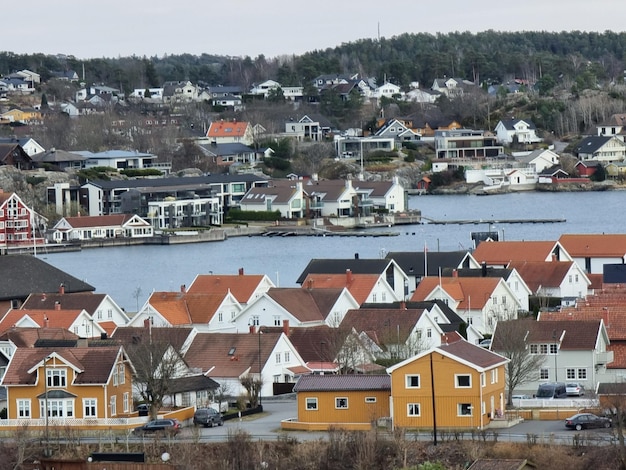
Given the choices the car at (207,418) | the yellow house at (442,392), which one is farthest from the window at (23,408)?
the yellow house at (442,392)

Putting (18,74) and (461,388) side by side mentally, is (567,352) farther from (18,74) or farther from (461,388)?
(18,74)

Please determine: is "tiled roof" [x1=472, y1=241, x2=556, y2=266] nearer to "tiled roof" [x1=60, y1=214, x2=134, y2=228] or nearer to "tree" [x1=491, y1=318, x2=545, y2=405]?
"tree" [x1=491, y1=318, x2=545, y2=405]

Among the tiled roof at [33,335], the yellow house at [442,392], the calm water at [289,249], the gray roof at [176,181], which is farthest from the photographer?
the gray roof at [176,181]

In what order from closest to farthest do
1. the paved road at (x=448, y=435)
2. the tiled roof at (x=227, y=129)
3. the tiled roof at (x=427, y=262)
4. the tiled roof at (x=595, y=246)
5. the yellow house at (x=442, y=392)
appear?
the paved road at (x=448, y=435) < the yellow house at (x=442, y=392) < the tiled roof at (x=427, y=262) < the tiled roof at (x=595, y=246) < the tiled roof at (x=227, y=129)

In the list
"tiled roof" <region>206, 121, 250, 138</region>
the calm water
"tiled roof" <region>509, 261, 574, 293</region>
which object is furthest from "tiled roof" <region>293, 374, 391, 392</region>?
"tiled roof" <region>206, 121, 250, 138</region>

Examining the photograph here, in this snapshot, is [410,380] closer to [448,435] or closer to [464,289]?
[448,435]

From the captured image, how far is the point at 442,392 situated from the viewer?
20.0 metres

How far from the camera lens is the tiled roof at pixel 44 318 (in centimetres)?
2734

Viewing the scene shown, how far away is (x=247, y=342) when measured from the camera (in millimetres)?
23984

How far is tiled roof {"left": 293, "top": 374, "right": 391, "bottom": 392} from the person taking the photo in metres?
20.5

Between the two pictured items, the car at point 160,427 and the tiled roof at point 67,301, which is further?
the tiled roof at point 67,301

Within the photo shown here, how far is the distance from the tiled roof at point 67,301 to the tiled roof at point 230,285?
1930 mm

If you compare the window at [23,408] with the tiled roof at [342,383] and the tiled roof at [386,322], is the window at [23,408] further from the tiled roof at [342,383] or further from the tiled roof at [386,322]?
the tiled roof at [386,322]

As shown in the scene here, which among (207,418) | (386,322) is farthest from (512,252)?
(207,418)
